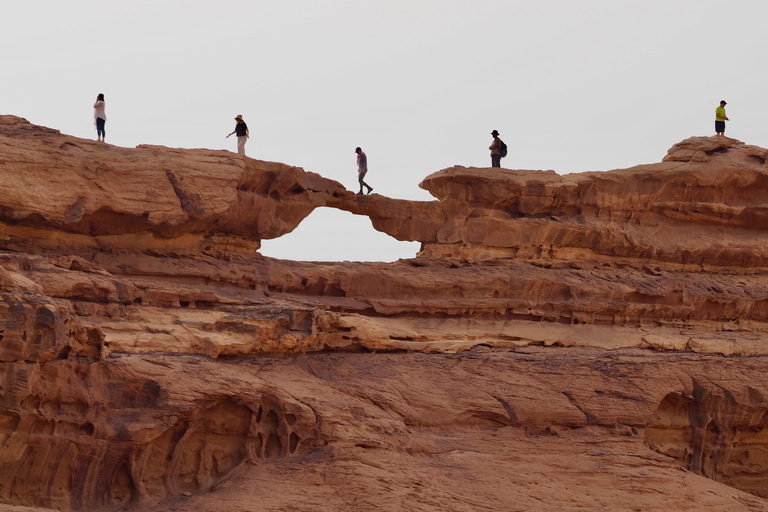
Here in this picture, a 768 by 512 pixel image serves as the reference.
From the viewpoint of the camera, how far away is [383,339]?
19.6 meters

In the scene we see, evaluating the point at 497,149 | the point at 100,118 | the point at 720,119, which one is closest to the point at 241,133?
the point at 100,118

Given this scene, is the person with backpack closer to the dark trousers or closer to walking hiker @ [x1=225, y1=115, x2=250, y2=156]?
walking hiker @ [x1=225, y1=115, x2=250, y2=156]

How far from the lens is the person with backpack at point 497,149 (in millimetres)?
24484

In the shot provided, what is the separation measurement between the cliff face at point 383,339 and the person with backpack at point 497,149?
1.57 metres

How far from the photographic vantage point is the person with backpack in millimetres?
24484

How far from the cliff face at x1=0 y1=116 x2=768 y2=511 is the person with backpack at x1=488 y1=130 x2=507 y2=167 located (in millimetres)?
1566

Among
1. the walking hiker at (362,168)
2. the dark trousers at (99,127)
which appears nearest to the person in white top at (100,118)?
the dark trousers at (99,127)

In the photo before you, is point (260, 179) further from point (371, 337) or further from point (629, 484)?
point (629, 484)

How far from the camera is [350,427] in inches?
650

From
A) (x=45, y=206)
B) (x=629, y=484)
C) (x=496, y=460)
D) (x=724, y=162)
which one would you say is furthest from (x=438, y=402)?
(x=724, y=162)

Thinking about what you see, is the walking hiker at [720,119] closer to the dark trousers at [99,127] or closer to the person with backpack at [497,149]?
the person with backpack at [497,149]

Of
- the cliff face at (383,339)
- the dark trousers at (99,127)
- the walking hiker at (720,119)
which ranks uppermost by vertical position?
the walking hiker at (720,119)

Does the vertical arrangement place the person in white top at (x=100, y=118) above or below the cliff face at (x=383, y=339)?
above

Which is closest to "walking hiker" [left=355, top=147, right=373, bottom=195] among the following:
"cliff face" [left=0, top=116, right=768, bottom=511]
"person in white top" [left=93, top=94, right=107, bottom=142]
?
"cliff face" [left=0, top=116, right=768, bottom=511]
